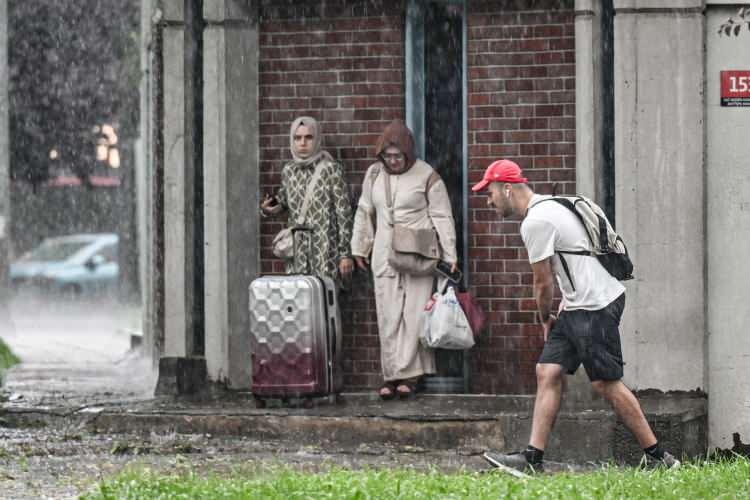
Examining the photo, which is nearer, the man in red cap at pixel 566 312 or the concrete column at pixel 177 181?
the man in red cap at pixel 566 312

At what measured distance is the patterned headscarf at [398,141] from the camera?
12.8 meters

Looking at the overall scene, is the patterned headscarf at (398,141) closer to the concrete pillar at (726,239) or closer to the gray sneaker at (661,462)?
the concrete pillar at (726,239)

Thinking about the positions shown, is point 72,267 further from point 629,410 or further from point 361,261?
point 629,410

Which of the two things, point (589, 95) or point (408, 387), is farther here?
point (408, 387)

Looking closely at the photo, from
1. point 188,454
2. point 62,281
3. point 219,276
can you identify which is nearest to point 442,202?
point 219,276

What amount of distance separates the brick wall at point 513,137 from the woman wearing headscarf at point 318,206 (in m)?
0.93

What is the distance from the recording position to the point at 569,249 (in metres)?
10.1

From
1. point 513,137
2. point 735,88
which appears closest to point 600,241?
point 735,88

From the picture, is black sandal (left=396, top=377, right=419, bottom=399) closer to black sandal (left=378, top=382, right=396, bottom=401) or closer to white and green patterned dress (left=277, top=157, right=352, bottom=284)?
black sandal (left=378, top=382, right=396, bottom=401)

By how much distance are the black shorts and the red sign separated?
8.77ft

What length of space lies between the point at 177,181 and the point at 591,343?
4377mm

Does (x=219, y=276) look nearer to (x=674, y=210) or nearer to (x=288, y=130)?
(x=288, y=130)

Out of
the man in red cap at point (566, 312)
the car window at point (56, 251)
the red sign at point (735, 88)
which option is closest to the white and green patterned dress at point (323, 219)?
the red sign at point (735, 88)

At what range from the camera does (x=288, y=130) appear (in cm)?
1348
